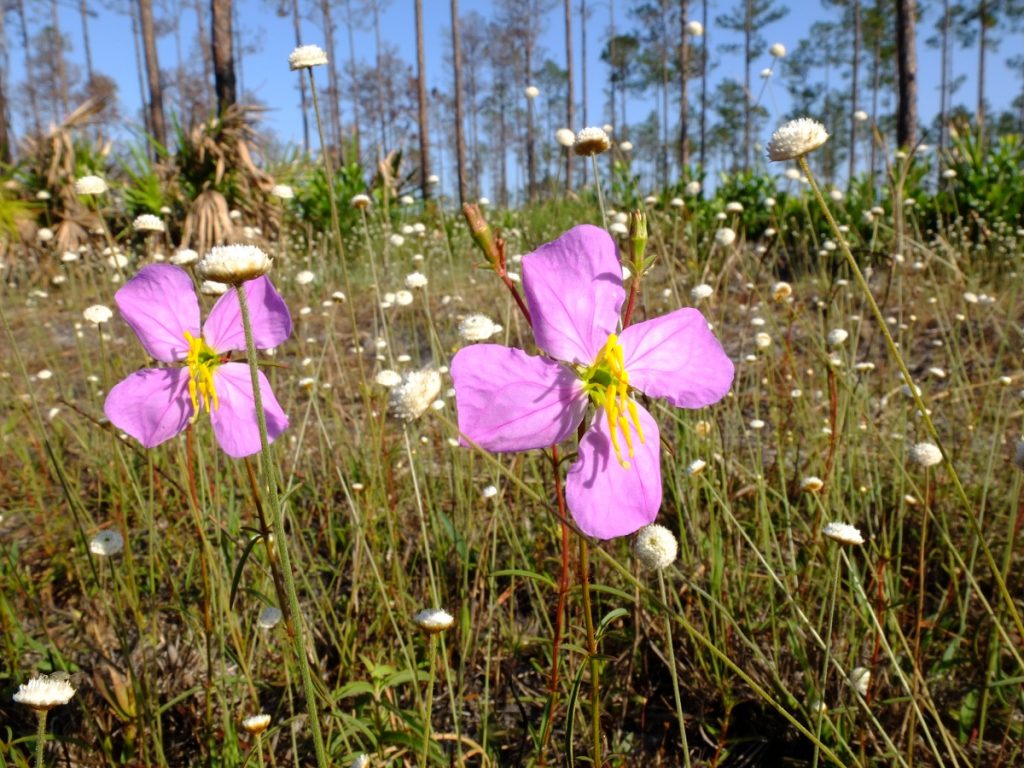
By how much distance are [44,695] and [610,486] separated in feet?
2.03

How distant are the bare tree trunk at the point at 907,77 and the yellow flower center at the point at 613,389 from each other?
9.34m

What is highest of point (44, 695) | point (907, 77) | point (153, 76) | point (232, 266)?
point (153, 76)

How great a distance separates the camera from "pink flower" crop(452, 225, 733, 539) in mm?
727

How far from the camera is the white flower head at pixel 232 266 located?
60 cm

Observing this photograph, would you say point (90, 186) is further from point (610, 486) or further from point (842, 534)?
point (842, 534)

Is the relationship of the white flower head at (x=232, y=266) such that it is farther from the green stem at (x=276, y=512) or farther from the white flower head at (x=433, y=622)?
the white flower head at (x=433, y=622)

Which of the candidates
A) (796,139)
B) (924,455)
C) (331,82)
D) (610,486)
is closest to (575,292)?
(610,486)

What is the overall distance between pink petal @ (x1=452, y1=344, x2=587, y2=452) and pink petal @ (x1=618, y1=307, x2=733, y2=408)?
0.32 ft

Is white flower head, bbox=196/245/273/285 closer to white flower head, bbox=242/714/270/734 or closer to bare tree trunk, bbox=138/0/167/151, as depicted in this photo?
white flower head, bbox=242/714/270/734

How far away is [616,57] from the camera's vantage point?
103ft

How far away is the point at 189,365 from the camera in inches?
41.1

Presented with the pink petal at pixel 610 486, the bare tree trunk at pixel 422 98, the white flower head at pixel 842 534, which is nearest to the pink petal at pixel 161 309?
the pink petal at pixel 610 486

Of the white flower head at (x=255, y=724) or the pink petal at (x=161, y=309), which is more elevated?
the pink petal at (x=161, y=309)

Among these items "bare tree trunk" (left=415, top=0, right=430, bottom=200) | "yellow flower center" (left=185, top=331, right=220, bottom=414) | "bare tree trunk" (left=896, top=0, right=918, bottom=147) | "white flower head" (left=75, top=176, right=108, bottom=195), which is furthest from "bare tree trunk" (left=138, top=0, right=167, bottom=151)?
"yellow flower center" (left=185, top=331, right=220, bottom=414)
